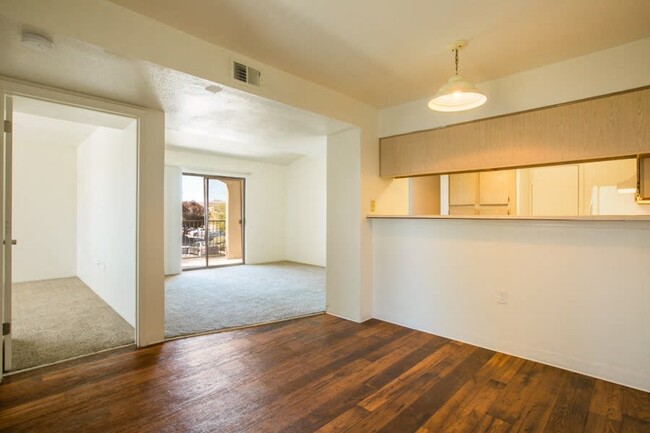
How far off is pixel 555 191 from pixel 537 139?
2895mm

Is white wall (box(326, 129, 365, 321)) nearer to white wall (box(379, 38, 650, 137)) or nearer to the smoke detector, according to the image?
white wall (box(379, 38, 650, 137))

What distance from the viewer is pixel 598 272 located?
91.4 inches

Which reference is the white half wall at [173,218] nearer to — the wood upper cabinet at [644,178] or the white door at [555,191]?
the white door at [555,191]

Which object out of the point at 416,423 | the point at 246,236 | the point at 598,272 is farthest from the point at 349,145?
the point at 246,236

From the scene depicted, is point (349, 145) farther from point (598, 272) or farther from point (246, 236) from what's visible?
point (246, 236)

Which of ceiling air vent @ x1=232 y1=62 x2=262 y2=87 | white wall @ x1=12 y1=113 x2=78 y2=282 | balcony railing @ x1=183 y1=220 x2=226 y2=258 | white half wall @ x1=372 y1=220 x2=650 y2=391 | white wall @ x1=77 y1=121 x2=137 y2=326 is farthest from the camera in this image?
balcony railing @ x1=183 y1=220 x2=226 y2=258

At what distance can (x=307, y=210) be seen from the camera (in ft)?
25.9

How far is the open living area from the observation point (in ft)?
6.28

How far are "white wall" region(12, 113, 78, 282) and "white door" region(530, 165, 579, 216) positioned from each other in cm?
788

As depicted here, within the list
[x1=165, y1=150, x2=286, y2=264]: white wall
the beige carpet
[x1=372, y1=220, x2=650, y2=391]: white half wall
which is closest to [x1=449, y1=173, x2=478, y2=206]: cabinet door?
[x1=372, y1=220, x2=650, y2=391]: white half wall

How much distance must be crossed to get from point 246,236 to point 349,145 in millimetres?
4806

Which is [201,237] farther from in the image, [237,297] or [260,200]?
[237,297]

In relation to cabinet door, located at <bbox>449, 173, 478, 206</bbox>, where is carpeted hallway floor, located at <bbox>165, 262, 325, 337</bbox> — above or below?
below

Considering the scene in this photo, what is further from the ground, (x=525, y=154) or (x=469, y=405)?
(x=525, y=154)
